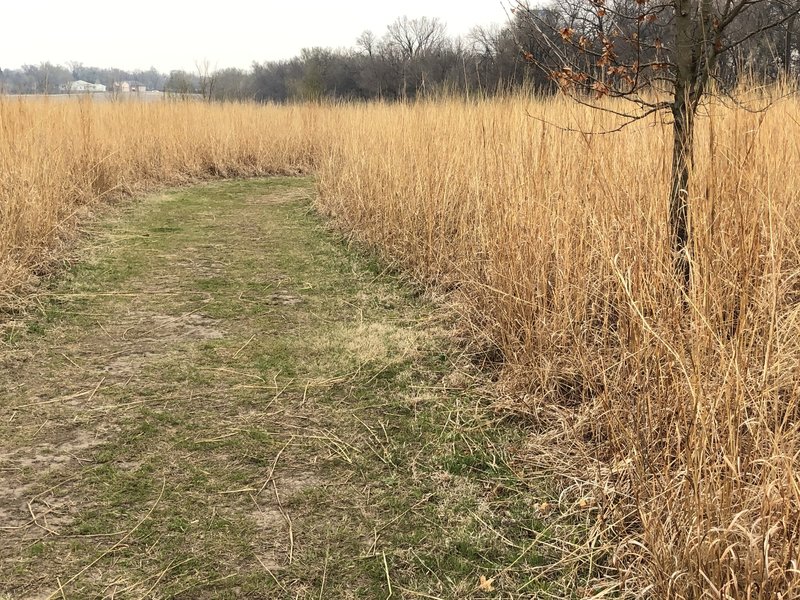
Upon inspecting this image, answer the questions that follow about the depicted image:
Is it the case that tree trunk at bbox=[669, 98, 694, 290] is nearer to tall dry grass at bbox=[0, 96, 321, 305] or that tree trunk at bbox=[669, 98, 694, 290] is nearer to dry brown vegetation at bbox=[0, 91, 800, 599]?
dry brown vegetation at bbox=[0, 91, 800, 599]

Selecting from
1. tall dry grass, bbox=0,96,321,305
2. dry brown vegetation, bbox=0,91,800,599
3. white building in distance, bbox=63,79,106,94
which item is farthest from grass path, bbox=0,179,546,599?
white building in distance, bbox=63,79,106,94

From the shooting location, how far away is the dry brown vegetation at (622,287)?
1245mm

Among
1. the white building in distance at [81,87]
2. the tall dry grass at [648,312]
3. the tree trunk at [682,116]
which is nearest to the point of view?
the tall dry grass at [648,312]

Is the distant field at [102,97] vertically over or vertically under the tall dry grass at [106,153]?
over

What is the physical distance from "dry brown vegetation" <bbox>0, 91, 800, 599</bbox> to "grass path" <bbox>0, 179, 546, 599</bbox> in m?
0.26

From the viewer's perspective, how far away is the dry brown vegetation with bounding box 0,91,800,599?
4.09ft

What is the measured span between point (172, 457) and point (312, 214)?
4.34 metres

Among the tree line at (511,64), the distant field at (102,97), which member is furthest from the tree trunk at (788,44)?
the distant field at (102,97)

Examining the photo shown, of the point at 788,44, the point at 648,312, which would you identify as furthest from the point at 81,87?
the point at 648,312

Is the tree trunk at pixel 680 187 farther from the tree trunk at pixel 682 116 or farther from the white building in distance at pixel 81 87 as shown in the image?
the white building in distance at pixel 81 87

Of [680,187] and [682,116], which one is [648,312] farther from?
[682,116]

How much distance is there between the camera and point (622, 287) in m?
2.05

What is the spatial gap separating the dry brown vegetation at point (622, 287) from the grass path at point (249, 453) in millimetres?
257

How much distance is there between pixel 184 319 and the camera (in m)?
3.19
